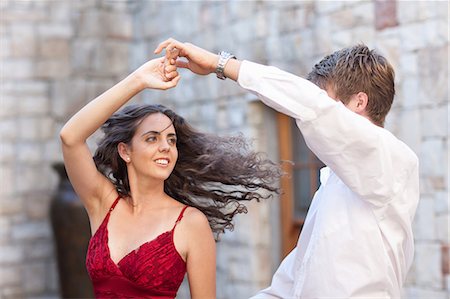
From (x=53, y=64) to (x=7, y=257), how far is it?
5.99ft

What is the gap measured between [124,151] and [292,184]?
3.62m

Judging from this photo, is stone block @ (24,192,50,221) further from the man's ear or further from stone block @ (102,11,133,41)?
the man's ear

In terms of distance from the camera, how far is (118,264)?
9.52 feet

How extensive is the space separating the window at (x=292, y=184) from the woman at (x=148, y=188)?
3.30 m

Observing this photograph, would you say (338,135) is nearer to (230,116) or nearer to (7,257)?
(230,116)

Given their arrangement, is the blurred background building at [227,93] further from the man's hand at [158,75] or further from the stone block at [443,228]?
the man's hand at [158,75]

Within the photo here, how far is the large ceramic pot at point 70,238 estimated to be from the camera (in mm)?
7629

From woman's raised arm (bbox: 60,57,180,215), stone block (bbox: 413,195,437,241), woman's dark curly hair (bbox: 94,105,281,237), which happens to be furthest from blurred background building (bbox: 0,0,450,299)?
woman's raised arm (bbox: 60,57,180,215)

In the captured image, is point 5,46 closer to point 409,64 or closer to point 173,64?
point 409,64

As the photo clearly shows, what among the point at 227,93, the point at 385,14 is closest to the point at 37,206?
the point at 227,93

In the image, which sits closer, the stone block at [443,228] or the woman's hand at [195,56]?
the woman's hand at [195,56]

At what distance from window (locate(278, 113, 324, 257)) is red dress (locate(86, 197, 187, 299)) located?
3628 millimetres

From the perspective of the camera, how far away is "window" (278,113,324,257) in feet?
21.3

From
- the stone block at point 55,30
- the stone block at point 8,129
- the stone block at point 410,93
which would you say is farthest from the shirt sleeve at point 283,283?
the stone block at point 55,30
